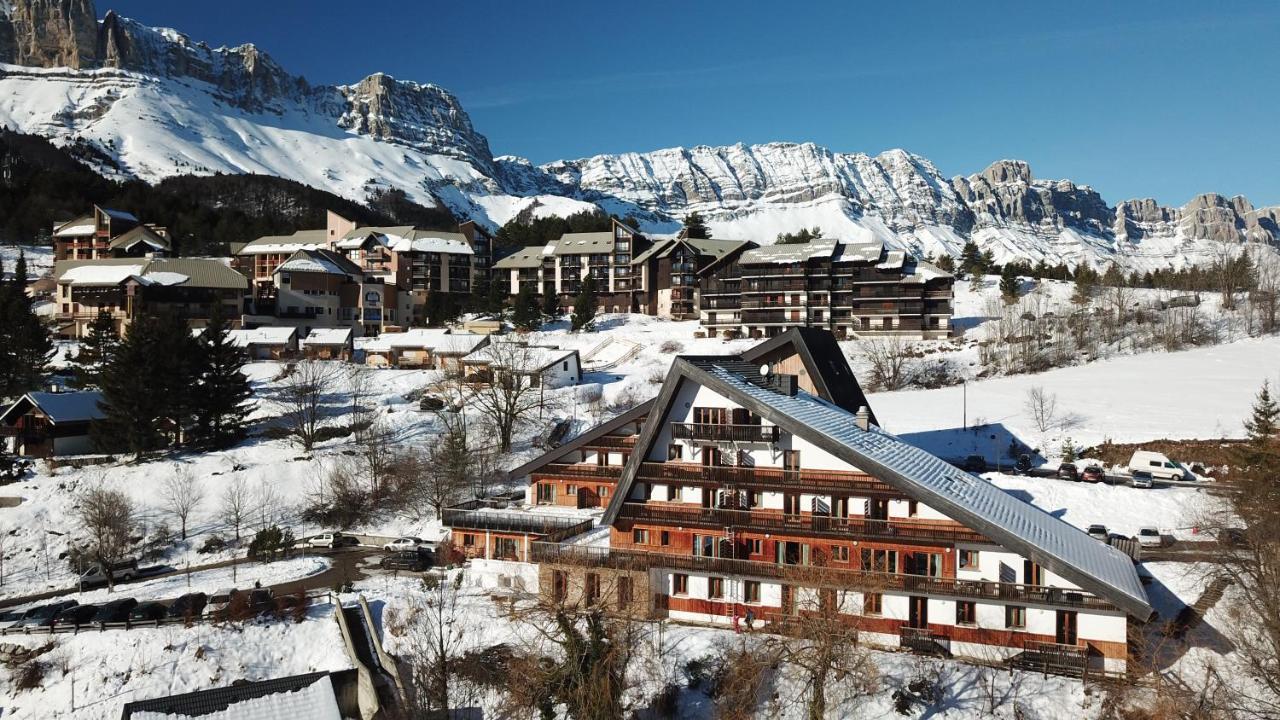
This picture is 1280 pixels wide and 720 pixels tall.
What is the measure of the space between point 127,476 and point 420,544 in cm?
2353

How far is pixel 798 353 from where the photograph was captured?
37906 millimetres

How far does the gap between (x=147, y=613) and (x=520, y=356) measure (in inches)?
1699

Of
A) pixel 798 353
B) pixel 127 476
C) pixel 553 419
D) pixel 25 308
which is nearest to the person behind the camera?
pixel 798 353

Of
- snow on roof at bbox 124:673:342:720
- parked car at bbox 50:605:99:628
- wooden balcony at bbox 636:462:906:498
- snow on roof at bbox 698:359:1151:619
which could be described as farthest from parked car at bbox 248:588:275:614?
snow on roof at bbox 698:359:1151:619

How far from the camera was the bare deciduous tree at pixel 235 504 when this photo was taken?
45806mm

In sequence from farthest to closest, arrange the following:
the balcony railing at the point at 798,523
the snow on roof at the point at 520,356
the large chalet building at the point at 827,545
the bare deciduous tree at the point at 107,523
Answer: the snow on roof at the point at 520,356 → the bare deciduous tree at the point at 107,523 → the balcony railing at the point at 798,523 → the large chalet building at the point at 827,545

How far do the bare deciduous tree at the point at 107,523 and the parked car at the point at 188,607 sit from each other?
9.87m

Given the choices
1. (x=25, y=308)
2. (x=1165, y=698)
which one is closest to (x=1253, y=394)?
(x=1165, y=698)

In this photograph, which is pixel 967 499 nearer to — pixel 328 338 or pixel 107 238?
pixel 328 338

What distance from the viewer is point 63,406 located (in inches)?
2144

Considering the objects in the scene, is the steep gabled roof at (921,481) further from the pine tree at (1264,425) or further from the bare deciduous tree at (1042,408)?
the bare deciduous tree at (1042,408)

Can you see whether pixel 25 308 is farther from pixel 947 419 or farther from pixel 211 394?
pixel 947 419

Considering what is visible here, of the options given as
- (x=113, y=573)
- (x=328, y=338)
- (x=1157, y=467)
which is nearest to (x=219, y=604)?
(x=113, y=573)

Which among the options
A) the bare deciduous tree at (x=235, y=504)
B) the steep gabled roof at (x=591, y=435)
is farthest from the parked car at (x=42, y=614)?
the steep gabled roof at (x=591, y=435)
